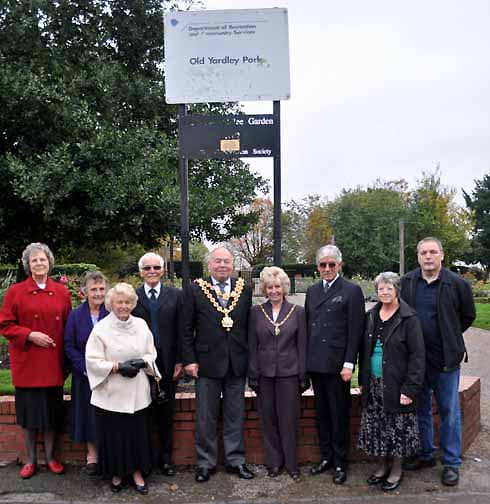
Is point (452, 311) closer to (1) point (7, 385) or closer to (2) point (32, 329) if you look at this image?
(2) point (32, 329)

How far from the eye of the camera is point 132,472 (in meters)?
4.17

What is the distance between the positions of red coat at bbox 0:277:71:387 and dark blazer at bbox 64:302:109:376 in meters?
0.12

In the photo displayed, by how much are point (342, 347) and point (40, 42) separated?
29.1 feet

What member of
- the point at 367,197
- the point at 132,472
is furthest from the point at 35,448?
the point at 367,197

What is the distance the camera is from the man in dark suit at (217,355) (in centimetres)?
436

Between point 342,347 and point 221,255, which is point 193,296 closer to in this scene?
point 221,255

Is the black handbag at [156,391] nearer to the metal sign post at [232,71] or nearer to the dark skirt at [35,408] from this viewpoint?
the dark skirt at [35,408]

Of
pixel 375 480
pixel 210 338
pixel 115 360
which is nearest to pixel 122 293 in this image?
pixel 115 360

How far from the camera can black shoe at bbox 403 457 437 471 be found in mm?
4504

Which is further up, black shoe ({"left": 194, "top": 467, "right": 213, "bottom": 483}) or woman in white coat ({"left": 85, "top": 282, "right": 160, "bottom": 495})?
woman in white coat ({"left": 85, "top": 282, "right": 160, "bottom": 495})

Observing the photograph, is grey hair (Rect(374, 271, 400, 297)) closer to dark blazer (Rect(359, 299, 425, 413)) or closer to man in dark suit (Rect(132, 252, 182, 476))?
dark blazer (Rect(359, 299, 425, 413))

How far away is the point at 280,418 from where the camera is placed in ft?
14.4

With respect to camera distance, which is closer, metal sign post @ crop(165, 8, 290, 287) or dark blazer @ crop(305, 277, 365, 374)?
dark blazer @ crop(305, 277, 365, 374)

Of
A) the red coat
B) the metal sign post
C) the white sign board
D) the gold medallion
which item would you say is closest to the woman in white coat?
the red coat
